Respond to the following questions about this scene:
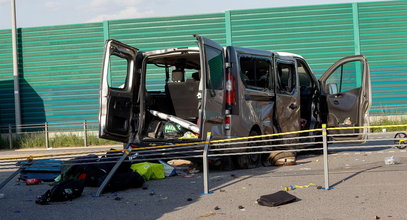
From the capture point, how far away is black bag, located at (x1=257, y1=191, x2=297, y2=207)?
812 centimetres

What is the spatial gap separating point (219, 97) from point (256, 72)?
5.28 feet

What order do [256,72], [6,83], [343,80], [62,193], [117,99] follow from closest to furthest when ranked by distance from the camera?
[62,193] → [117,99] → [256,72] → [343,80] → [6,83]

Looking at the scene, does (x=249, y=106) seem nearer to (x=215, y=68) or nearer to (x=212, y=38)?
(x=215, y=68)

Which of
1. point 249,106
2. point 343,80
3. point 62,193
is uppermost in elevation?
point 343,80

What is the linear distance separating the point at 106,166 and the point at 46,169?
6.01 feet

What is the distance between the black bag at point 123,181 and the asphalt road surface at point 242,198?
12cm

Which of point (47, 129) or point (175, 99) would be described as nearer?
point (175, 99)

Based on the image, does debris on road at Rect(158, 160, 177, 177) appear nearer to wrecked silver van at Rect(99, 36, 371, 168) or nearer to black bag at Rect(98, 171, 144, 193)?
wrecked silver van at Rect(99, 36, 371, 168)

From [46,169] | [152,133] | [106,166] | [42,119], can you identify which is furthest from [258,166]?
[42,119]

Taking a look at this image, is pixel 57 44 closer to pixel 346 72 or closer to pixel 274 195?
pixel 346 72

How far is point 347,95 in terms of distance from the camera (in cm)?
1456

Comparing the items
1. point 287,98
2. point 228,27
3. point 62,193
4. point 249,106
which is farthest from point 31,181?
point 228,27

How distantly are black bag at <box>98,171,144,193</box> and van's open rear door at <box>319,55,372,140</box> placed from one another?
18.3 feet

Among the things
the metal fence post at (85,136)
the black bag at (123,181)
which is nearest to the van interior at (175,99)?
the black bag at (123,181)
